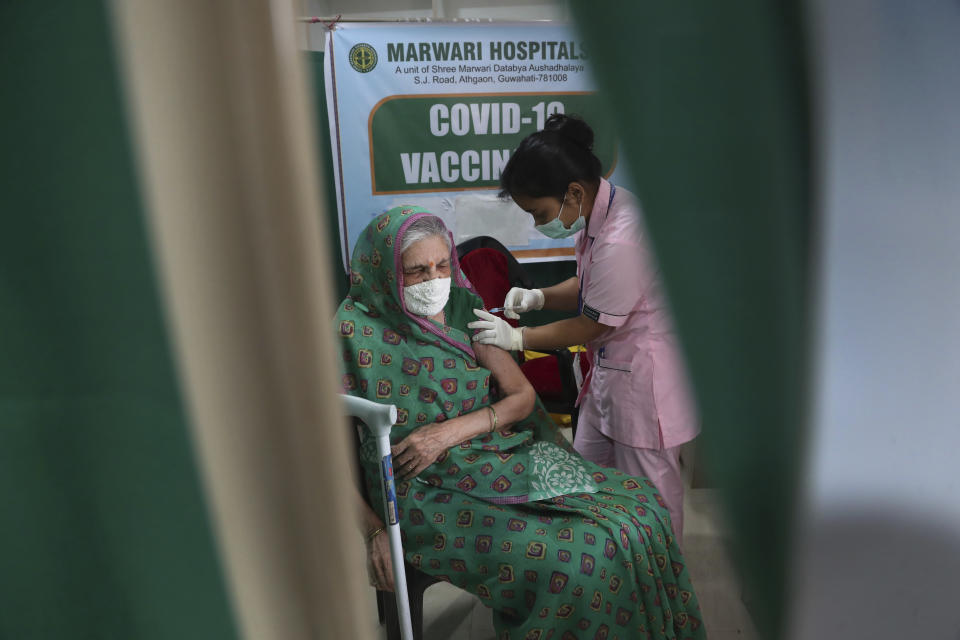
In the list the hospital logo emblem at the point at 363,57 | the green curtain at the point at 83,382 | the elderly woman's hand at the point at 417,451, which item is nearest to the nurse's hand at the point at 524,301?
the elderly woman's hand at the point at 417,451

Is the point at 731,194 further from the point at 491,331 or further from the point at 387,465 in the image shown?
the point at 491,331

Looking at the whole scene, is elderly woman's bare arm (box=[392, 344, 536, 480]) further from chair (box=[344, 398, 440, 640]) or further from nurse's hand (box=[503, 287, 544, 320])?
nurse's hand (box=[503, 287, 544, 320])

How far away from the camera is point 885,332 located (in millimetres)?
277

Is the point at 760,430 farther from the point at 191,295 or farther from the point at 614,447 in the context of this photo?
the point at 614,447

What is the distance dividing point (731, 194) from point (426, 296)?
1.27 m

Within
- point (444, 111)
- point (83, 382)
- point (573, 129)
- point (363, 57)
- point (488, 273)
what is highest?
point (363, 57)

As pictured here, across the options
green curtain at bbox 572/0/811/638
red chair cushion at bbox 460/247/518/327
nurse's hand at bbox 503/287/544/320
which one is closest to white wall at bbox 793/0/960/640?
green curtain at bbox 572/0/811/638

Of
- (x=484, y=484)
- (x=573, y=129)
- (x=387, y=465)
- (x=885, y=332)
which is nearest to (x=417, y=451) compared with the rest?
(x=484, y=484)

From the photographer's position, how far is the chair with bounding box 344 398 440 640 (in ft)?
4.71

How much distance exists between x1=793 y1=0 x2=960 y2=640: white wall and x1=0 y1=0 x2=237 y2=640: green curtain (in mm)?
299

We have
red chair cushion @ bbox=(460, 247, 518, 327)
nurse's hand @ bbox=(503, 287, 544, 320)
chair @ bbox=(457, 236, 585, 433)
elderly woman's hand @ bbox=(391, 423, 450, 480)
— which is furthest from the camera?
red chair cushion @ bbox=(460, 247, 518, 327)

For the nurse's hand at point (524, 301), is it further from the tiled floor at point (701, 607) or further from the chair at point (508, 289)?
the tiled floor at point (701, 607)

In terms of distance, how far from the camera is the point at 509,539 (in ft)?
4.39

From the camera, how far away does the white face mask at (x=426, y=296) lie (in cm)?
152
